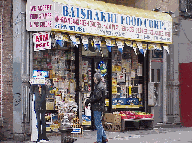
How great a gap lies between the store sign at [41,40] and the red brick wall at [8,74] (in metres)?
0.79

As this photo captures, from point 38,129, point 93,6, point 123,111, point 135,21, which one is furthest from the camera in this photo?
point 123,111

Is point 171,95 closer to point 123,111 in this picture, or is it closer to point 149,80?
point 149,80

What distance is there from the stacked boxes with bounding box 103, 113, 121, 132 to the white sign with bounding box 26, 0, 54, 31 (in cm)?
455

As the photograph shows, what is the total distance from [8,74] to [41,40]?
5.01 ft

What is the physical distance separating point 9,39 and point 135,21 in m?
4.78

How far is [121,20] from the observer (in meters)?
14.9

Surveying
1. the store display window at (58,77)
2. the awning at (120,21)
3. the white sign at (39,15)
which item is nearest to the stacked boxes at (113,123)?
the store display window at (58,77)

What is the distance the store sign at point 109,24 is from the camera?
13.2m

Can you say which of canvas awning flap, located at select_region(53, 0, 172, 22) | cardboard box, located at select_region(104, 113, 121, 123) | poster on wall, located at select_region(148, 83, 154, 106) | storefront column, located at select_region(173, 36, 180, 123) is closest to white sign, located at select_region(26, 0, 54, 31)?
canvas awning flap, located at select_region(53, 0, 172, 22)

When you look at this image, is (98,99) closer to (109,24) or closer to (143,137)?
(143,137)

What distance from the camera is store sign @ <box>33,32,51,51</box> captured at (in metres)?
13.0

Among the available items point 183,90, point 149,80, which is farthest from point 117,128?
point 183,90

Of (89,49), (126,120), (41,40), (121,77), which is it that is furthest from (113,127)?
(41,40)

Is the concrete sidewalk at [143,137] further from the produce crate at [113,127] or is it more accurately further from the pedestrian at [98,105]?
the pedestrian at [98,105]
